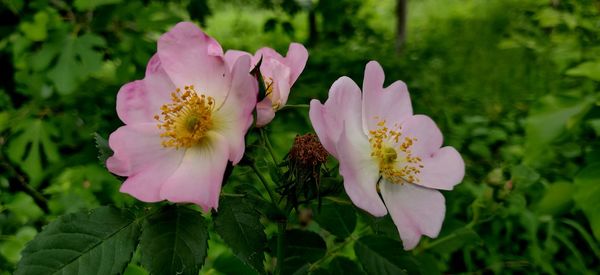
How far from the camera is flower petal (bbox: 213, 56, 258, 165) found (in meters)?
0.55

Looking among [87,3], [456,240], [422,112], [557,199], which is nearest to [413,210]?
[456,240]

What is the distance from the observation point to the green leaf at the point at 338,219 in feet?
2.65

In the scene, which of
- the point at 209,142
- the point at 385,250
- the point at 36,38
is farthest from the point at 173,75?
the point at 36,38

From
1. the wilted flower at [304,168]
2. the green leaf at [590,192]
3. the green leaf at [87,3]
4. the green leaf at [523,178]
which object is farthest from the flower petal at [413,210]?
the green leaf at [87,3]

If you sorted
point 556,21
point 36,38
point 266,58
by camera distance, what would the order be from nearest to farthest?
1. point 266,58
2. point 36,38
3. point 556,21

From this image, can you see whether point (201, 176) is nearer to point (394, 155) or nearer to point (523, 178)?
point (394, 155)

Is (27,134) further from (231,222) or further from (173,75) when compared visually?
(231,222)

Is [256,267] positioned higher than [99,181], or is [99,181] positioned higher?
[256,267]

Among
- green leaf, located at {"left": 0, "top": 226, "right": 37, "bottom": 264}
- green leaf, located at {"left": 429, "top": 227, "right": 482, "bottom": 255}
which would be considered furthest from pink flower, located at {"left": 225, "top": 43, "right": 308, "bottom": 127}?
green leaf, located at {"left": 0, "top": 226, "right": 37, "bottom": 264}

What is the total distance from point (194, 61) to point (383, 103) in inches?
10.1

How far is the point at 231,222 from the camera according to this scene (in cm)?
58

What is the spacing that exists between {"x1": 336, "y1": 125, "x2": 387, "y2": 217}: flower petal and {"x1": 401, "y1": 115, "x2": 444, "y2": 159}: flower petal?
72mm

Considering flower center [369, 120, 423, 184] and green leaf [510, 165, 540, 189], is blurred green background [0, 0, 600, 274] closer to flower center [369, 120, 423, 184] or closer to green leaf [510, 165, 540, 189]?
green leaf [510, 165, 540, 189]

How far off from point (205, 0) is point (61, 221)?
1.82 meters
